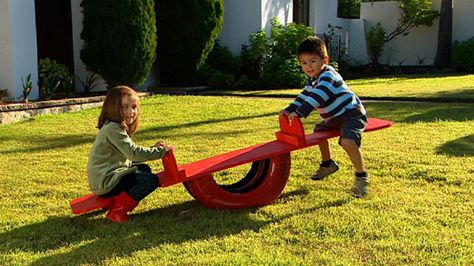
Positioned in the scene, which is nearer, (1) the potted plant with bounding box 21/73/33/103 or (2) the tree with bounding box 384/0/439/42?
(1) the potted plant with bounding box 21/73/33/103

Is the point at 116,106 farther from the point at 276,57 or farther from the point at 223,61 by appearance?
the point at 223,61

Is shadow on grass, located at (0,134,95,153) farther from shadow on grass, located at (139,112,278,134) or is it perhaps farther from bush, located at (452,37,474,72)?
bush, located at (452,37,474,72)

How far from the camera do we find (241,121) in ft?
26.8

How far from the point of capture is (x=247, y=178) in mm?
4383

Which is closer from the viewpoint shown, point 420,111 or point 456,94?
point 420,111

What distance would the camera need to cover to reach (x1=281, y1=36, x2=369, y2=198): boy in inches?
168

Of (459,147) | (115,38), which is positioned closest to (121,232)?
(459,147)

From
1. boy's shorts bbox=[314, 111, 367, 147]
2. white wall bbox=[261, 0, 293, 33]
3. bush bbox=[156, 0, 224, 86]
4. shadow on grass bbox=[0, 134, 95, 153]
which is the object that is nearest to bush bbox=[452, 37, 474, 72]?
white wall bbox=[261, 0, 293, 33]

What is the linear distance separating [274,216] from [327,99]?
3.59 ft

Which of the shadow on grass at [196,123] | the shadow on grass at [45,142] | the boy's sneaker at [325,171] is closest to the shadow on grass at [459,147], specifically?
the boy's sneaker at [325,171]

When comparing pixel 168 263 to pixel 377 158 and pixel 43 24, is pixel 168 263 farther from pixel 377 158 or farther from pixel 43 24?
pixel 43 24

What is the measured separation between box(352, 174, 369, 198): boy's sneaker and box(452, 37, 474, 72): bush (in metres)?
15.4

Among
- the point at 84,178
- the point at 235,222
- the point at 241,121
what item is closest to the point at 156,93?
the point at 241,121

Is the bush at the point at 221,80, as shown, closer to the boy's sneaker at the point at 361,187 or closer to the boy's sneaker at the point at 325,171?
the boy's sneaker at the point at 325,171
